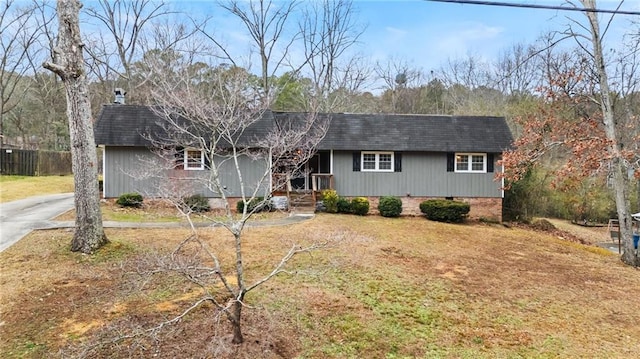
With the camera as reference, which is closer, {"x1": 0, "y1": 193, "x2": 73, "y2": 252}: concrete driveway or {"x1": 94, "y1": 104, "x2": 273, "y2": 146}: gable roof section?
{"x1": 0, "y1": 193, "x2": 73, "y2": 252}: concrete driveway

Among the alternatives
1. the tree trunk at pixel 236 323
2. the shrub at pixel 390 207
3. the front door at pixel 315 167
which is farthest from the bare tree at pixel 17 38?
the tree trunk at pixel 236 323

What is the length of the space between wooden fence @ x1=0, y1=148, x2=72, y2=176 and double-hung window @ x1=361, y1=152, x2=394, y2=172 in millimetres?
23438

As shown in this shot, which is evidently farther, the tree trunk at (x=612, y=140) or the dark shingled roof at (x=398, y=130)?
the dark shingled roof at (x=398, y=130)

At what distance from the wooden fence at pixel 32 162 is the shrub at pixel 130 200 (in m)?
16.1

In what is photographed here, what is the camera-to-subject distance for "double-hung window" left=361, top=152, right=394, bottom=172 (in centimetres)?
1772

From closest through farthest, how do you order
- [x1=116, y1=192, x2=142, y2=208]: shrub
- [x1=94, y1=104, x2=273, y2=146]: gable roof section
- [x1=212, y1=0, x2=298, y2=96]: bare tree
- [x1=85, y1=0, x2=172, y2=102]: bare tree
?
[x1=116, y1=192, x2=142, y2=208]: shrub → [x1=94, y1=104, x2=273, y2=146]: gable roof section → [x1=85, y1=0, x2=172, y2=102]: bare tree → [x1=212, y1=0, x2=298, y2=96]: bare tree

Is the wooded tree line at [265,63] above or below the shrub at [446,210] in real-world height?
above

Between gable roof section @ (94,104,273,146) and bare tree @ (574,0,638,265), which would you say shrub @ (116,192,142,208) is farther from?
bare tree @ (574,0,638,265)

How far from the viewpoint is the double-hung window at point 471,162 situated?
17.9m

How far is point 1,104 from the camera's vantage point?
28406 mm

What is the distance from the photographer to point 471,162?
58.9 feet

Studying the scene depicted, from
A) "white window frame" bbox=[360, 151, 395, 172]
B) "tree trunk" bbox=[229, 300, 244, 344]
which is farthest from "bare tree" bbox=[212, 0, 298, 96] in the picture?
"tree trunk" bbox=[229, 300, 244, 344]

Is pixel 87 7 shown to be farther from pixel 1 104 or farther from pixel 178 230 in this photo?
pixel 178 230

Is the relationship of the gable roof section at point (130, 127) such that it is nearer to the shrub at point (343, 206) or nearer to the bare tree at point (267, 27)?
the shrub at point (343, 206)
